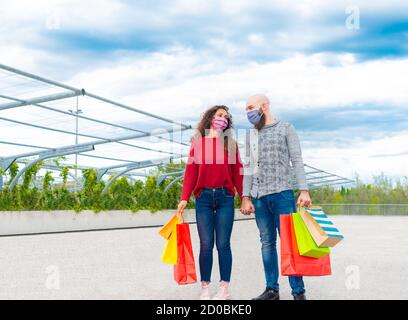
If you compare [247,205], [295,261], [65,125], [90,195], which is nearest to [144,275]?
[247,205]

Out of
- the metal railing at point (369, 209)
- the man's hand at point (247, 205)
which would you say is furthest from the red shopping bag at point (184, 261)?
the metal railing at point (369, 209)

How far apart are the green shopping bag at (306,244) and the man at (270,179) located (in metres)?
→ 0.26

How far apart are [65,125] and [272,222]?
1286 cm

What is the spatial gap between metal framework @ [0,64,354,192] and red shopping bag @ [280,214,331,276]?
26.7 feet

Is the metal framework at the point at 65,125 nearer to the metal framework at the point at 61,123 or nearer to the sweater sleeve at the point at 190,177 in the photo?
the metal framework at the point at 61,123

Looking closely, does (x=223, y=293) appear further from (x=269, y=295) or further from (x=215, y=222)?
(x=215, y=222)

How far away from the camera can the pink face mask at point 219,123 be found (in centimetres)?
476

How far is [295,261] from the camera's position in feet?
14.1

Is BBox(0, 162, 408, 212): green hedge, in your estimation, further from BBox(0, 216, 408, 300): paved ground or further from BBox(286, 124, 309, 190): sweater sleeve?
BBox(286, 124, 309, 190): sweater sleeve

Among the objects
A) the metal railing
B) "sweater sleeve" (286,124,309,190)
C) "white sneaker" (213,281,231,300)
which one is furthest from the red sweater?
the metal railing

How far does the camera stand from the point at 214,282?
610 cm

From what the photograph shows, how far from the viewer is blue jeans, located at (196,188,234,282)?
4.69 metres

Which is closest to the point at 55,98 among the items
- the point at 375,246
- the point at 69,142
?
the point at 69,142
